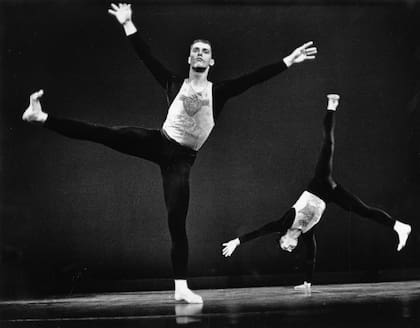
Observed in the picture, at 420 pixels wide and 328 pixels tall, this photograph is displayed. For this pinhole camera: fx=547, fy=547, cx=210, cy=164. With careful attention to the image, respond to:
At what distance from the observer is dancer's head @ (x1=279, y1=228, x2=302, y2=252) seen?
329cm

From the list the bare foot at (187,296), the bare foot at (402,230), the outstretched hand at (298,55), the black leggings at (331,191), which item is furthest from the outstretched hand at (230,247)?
the outstretched hand at (298,55)

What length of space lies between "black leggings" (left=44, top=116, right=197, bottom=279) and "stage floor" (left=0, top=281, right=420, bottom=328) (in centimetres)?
29

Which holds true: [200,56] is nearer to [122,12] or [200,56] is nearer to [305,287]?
[122,12]

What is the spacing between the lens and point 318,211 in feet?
10.9

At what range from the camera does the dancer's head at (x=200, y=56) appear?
10.1ft

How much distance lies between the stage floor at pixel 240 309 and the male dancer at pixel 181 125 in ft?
0.72

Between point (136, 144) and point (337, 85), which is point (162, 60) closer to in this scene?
point (136, 144)

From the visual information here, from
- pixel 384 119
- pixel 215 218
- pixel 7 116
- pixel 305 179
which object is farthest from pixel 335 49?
pixel 7 116

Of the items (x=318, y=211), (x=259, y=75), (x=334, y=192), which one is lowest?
(x=318, y=211)

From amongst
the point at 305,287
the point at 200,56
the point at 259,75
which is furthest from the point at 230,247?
the point at 200,56

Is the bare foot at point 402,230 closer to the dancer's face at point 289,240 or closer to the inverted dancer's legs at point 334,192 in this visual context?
the inverted dancer's legs at point 334,192

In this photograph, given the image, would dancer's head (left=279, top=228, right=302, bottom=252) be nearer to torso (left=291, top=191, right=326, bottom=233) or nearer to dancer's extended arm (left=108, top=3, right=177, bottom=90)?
torso (left=291, top=191, right=326, bottom=233)

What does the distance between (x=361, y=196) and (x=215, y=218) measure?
0.90 meters

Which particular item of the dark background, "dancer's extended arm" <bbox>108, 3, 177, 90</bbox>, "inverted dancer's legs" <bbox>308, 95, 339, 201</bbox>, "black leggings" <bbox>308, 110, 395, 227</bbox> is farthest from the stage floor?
"dancer's extended arm" <bbox>108, 3, 177, 90</bbox>
